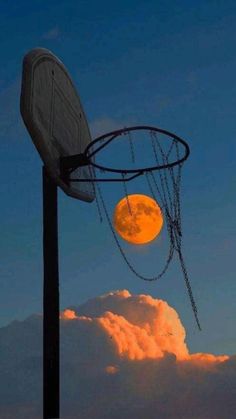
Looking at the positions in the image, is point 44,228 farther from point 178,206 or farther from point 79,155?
point 178,206

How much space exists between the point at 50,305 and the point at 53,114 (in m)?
3.04

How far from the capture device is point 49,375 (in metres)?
11.0

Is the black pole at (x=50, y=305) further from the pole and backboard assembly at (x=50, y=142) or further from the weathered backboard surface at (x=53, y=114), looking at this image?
the weathered backboard surface at (x=53, y=114)

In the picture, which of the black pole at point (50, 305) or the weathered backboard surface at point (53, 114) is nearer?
the weathered backboard surface at point (53, 114)

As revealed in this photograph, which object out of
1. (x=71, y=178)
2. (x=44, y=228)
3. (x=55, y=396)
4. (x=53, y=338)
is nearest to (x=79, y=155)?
(x=71, y=178)

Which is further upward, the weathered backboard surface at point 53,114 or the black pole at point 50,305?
the weathered backboard surface at point 53,114

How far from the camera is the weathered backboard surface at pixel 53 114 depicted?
10.3 m

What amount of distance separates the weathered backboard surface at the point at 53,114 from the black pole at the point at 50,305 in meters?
0.40

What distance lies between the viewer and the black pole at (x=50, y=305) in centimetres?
1092

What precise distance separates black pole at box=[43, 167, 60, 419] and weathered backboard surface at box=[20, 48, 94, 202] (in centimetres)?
40

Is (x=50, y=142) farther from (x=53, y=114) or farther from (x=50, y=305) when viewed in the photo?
(x=50, y=305)

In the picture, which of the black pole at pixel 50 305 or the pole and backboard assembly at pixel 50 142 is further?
the black pole at pixel 50 305

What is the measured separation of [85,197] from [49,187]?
1.26 metres

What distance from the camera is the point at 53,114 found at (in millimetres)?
11281
